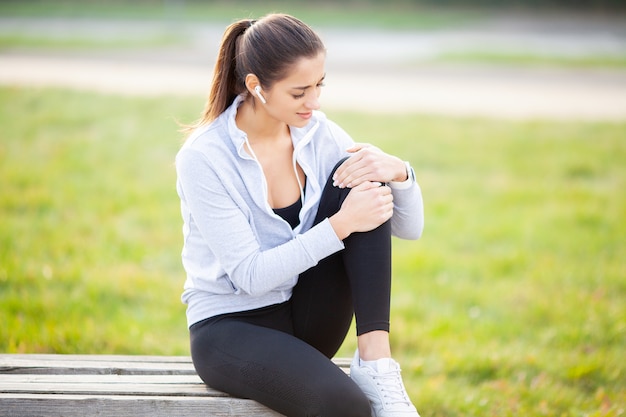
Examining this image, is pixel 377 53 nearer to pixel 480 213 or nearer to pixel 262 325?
pixel 480 213

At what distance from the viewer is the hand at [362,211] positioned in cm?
224

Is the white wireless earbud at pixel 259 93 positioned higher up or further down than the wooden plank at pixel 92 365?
higher up

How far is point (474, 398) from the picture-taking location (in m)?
3.13

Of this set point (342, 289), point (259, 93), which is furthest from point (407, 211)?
point (259, 93)

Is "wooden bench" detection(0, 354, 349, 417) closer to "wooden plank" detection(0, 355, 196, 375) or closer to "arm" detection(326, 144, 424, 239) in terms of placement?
"wooden plank" detection(0, 355, 196, 375)

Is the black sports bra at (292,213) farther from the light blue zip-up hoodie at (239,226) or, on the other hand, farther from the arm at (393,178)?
the arm at (393,178)

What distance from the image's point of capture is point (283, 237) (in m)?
2.41

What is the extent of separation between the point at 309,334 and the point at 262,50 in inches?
35.4

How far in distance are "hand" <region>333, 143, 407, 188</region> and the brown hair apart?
34cm

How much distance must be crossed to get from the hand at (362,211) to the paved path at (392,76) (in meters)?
6.11

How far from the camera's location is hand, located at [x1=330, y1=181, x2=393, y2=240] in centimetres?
224

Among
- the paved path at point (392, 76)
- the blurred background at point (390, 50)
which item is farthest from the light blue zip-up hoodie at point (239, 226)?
the paved path at point (392, 76)

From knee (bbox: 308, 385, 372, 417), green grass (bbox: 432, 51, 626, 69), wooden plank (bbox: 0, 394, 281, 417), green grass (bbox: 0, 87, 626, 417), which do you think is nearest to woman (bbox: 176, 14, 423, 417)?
knee (bbox: 308, 385, 372, 417)

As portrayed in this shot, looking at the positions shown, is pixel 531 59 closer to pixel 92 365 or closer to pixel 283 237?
pixel 283 237
